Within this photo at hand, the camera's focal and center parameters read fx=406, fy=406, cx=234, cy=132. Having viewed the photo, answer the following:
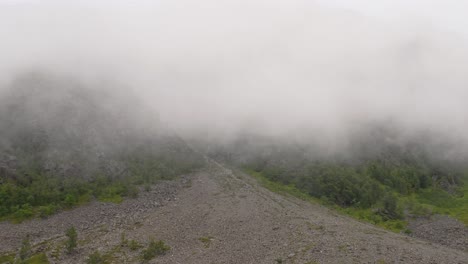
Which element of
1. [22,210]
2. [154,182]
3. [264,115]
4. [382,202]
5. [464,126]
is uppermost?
[464,126]

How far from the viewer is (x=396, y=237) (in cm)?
7712

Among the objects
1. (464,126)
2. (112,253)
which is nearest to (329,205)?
(112,253)

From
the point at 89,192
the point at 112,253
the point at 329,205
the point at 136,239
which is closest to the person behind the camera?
the point at 112,253

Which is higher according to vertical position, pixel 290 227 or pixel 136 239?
pixel 290 227

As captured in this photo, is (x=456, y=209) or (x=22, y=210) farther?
(x=456, y=209)

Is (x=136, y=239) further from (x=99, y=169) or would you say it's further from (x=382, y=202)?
(x=382, y=202)

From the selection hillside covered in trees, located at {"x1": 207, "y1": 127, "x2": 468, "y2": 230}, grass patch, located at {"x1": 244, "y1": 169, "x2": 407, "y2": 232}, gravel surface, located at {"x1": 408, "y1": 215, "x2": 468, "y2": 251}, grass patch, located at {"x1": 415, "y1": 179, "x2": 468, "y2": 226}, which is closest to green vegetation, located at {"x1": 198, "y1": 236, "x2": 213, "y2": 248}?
grass patch, located at {"x1": 244, "y1": 169, "x2": 407, "y2": 232}

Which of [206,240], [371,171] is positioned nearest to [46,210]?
[206,240]

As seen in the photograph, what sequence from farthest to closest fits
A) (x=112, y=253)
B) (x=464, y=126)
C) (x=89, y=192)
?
1. (x=464, y=126)
2. (x=89, y=192)
3. (x=112, y=253)

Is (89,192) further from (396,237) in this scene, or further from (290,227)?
(396,237)

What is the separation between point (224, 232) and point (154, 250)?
1513cm

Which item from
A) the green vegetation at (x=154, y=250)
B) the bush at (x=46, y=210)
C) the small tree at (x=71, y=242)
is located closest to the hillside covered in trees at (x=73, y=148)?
the bush at (x=46, y=210)

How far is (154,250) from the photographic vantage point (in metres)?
71.9

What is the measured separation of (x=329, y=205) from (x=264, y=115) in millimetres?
84279
